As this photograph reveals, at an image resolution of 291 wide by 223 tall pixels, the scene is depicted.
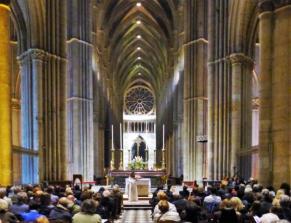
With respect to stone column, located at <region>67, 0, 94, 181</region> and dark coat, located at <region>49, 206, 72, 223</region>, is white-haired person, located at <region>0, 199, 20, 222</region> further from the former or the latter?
stone column, located at <region>67, 0, 94, 181</region>

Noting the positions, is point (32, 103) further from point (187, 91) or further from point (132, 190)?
point (187, 91)

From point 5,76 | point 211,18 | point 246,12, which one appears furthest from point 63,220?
point 211,18

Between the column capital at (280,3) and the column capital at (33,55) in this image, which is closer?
the column capital at (280,3)

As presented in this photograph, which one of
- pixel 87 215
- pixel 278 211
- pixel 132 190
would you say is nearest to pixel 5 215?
pixel 87 215

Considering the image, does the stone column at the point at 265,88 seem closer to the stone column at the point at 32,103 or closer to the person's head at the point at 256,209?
the person's head at the point at 256,209

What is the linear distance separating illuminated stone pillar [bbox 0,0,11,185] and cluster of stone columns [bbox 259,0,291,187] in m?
8.06

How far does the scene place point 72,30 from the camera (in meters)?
25.0

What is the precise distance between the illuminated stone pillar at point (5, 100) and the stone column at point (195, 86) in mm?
15258

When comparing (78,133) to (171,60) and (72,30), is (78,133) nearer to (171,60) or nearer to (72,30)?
(72,30)

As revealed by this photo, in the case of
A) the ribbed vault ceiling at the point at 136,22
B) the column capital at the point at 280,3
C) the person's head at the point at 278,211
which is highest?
the ribbed vault ceiling at the point at 136,22

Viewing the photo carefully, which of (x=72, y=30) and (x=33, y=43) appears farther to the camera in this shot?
(x=72, y=30)

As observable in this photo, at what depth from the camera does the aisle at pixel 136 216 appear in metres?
12.2

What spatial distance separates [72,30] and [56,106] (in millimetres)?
8514

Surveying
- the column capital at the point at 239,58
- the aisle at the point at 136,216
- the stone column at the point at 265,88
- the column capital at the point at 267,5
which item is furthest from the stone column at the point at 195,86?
the column capital at the point at 267,5
